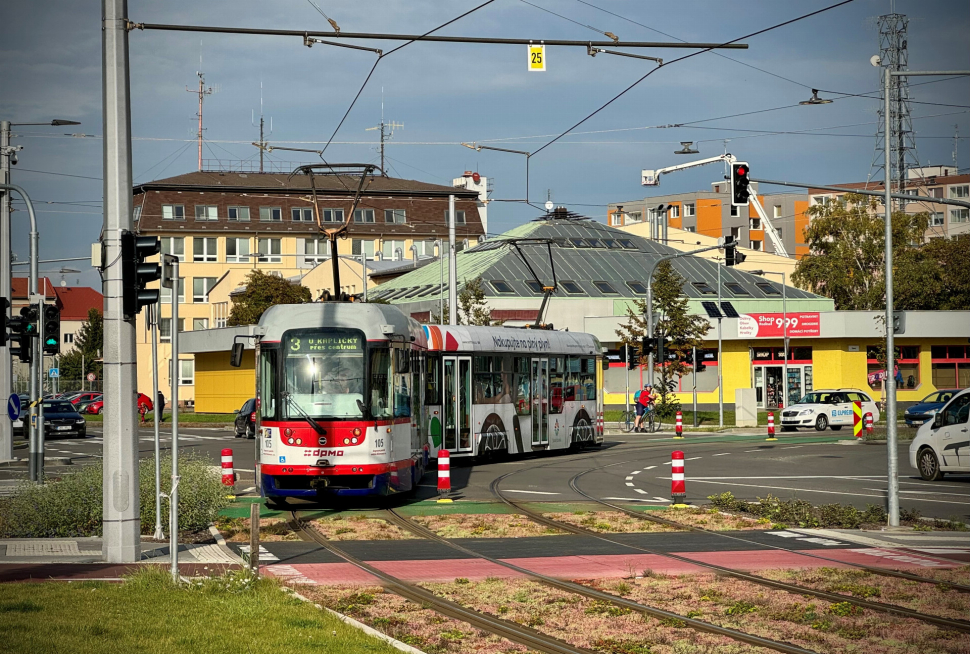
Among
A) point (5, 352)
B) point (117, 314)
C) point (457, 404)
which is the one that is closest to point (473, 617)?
point (117, 314)

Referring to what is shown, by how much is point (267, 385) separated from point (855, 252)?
66332 millimetres

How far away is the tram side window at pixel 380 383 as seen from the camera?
18625mm

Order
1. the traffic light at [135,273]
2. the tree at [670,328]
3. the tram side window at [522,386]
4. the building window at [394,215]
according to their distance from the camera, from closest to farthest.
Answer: the traffic light at [135,273] < the tram side window at [522,386] < the tree at [670,328] < the building window at [394,215]

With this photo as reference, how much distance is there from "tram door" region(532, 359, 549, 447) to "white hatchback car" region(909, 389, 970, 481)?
9.49 metres

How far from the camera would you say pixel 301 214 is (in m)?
98.2

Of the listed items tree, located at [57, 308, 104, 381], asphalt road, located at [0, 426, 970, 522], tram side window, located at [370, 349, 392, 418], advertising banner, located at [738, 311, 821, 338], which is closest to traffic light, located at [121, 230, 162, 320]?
tram side window, located at [370, 349, 392, 418]

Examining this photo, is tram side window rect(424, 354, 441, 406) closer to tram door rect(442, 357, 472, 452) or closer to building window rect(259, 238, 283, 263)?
tram door rect(442, 357, 472, 452)

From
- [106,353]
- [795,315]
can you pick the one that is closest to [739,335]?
[795,315]

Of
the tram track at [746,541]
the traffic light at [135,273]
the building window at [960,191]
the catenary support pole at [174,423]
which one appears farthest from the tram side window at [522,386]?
the building window at [960,191]

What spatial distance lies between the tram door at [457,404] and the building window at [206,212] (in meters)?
72.3

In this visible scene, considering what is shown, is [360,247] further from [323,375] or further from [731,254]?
[323,375]

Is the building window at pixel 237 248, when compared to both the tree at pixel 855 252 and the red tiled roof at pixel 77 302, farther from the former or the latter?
the red tiled roof at pixel 77 302

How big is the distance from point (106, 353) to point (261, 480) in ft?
17.9

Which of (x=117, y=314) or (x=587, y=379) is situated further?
(x=587, y=379)
